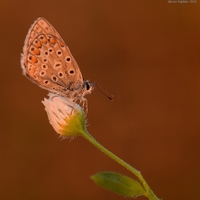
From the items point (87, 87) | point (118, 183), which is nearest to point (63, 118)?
point (87, 87)

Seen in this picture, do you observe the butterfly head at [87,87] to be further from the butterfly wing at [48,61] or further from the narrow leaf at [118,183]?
the narrow leaf at [118,183]

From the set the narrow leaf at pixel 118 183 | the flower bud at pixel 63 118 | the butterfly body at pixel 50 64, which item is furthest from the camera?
the butterfly body at pixel 50 64

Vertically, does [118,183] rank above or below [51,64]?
below

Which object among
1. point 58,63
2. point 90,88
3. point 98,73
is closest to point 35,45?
point 58,63

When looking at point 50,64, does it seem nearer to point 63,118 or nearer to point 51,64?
point 51,64

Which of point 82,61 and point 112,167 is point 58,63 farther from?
point 82,61

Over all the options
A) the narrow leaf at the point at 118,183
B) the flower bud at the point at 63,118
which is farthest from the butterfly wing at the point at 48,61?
the narrow leaf at the point at 118,183

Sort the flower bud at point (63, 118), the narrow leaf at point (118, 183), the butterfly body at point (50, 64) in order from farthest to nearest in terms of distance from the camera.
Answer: the butterfly body at point (50, 64) → the flower bud at point (63, 118) → the narrow leaf at point (118, 183)
